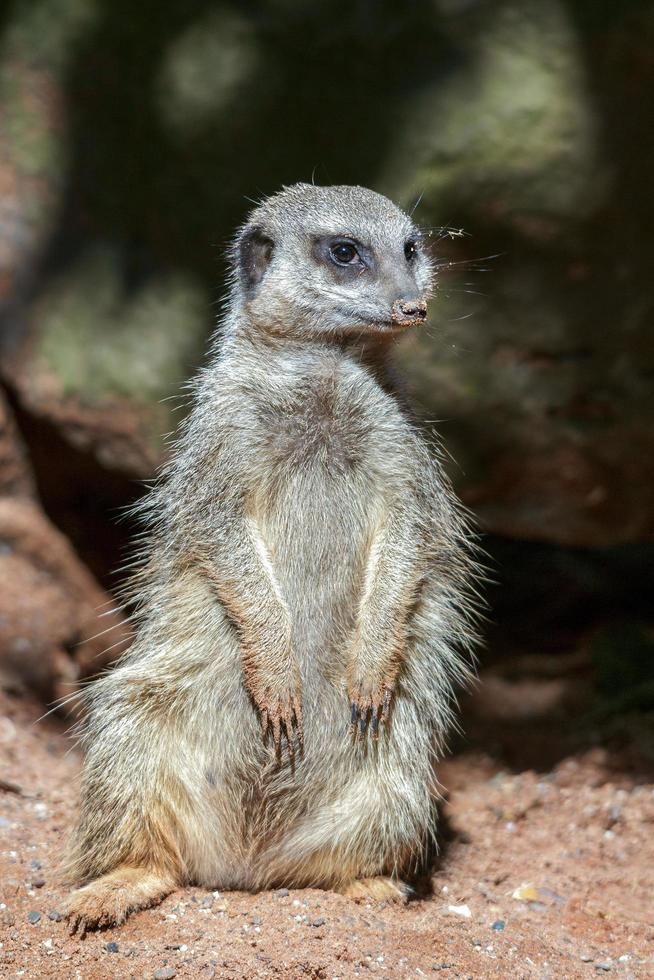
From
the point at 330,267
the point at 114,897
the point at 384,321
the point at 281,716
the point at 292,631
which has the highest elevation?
the point at 330,267

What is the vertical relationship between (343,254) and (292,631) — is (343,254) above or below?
above

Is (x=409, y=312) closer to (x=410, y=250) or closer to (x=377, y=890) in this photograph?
(x=410, y=250)

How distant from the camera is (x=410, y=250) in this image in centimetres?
338

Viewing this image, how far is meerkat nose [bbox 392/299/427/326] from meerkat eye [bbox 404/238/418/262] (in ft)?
1.11

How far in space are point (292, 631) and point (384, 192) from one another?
1.94 metres

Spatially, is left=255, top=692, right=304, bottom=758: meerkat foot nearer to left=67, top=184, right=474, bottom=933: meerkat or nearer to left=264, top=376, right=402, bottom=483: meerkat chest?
left=67, top=184, right=474, bottom=933: meerkat

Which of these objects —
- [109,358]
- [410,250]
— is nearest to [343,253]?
[410,250]

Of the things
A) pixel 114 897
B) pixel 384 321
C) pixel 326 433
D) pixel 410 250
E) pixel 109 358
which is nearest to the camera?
pixel 114 897

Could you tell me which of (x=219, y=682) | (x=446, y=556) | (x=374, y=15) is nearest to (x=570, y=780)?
(x=446, y=556)

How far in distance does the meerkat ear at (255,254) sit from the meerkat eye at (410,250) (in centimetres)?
42

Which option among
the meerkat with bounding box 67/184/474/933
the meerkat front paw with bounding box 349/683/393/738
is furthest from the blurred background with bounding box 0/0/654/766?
the meerkat front paw with bounding box 349/683/393/738

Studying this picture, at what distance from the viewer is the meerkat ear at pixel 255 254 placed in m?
3.39

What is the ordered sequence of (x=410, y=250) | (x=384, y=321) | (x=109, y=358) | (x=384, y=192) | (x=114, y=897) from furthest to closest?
(x=109, y=358) → (x=384, y=192) → (x=410, y=250) → (x=384, y=321) → (x=114, y=897)

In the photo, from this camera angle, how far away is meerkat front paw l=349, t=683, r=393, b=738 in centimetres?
314
